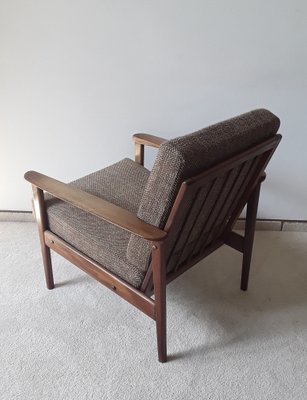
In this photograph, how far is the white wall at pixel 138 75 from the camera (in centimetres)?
171

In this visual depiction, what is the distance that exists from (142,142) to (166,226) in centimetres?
78

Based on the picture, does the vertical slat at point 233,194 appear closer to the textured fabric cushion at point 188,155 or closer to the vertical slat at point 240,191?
the vertical slat at point 240,191

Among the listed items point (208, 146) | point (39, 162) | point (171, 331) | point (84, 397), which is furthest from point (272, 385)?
point (39, 162)

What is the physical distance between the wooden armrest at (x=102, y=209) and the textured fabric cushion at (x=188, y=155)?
0.03 metres

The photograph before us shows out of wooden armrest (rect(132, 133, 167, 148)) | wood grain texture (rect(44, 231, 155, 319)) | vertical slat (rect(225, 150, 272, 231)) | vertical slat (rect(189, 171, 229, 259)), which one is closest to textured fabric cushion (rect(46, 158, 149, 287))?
wood grain texture (rect(44, 231, 155, 319))

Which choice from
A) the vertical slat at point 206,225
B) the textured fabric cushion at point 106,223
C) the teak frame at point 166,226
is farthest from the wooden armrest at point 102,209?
the vertical slat at point 206,225

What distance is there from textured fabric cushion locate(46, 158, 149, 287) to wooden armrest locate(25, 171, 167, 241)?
0.49 feet

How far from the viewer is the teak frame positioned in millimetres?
1156

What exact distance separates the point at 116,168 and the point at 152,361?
0.84 m

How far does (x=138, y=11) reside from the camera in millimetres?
1699

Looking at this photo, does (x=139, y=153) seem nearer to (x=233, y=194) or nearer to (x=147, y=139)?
(x=147, y=139)

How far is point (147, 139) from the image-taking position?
1834 millimetres

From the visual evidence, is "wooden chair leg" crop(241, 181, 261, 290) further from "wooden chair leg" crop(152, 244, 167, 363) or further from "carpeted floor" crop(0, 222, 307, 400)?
"wooden chair leg" crop(152, 244, 167, 363)

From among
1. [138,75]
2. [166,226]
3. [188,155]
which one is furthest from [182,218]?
[138,75]
